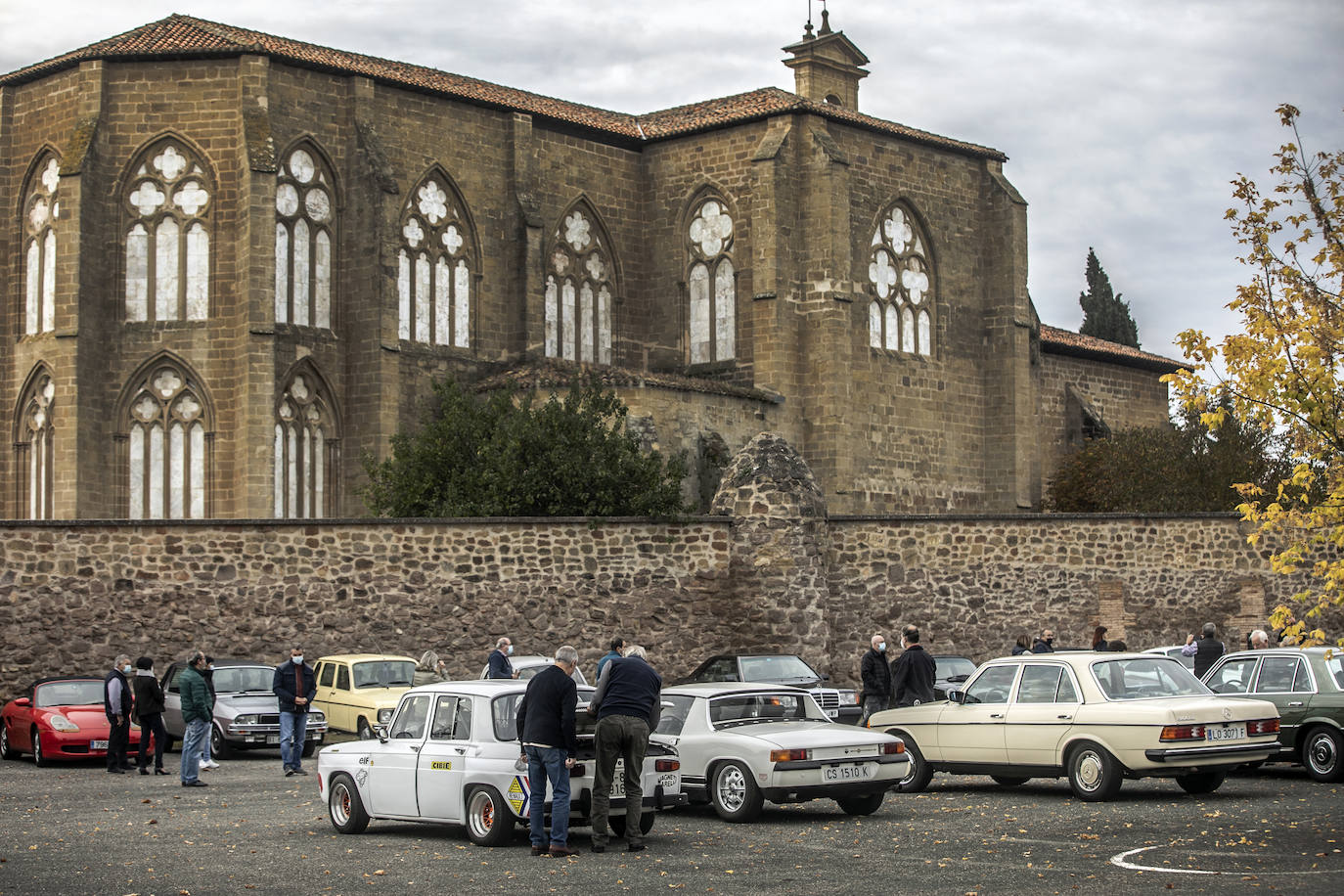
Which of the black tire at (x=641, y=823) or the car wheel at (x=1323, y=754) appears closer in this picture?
the black tire at (x=641, y=823)

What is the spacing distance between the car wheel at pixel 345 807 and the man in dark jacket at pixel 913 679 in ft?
24.9

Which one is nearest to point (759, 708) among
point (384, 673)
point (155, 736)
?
point (155, 736)

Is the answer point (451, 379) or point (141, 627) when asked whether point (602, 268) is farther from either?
point (141, 627)

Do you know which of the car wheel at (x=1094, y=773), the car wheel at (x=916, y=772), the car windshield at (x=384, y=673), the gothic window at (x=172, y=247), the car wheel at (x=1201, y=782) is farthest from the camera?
the gothic window at (x=172, y=247)

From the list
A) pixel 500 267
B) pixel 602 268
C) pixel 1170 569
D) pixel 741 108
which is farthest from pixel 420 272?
pixel 1170 569

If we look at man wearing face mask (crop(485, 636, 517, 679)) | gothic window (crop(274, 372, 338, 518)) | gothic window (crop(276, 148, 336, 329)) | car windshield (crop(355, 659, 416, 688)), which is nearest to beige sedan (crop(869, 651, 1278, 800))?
man wearing face mask (crop(485, 636, 517, 679))

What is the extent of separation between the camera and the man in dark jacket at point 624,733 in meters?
14.0

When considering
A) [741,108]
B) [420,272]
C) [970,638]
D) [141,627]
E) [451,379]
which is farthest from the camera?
[741,108]

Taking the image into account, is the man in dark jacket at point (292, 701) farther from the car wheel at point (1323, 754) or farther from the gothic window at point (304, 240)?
the gothic window at point (304, 240)

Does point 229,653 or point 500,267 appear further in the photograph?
point 500,267

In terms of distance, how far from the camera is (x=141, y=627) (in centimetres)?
2631

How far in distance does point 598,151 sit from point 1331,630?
74.9 feet

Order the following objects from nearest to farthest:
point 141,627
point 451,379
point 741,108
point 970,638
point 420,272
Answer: point 141,627 → point 970,638 → point 451,379 → point 420,272 → point 741,108

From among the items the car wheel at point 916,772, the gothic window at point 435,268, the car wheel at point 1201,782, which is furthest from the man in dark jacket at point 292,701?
the gothic window at point 435,268
